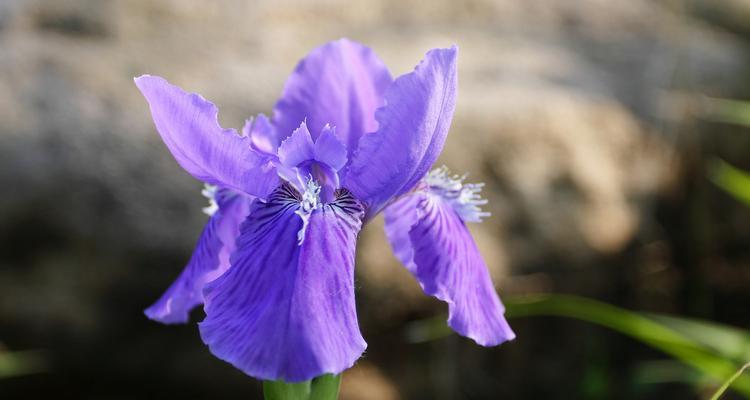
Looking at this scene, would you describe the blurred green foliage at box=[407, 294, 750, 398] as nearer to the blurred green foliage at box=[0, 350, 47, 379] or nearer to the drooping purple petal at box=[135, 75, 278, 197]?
the drooping purple petal at box=[135, 75, 278, 197]

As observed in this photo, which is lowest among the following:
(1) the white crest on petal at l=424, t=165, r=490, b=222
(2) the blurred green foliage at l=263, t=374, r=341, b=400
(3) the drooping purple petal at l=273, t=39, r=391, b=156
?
(2) the blurred green foliage at l=263, t=374, r=341, b=400

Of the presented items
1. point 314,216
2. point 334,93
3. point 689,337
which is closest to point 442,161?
point 689,337

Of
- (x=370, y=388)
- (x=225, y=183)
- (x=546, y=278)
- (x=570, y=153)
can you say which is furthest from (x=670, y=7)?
(x=225, y=183)

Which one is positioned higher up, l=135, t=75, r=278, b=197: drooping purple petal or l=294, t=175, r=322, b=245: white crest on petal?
l=135, t=75, r=278, b=197: drooping purple petal

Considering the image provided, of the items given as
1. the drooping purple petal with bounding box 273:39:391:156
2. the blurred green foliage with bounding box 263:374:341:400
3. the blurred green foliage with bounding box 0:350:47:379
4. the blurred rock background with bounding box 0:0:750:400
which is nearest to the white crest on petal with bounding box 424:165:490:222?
the drooping purple petal with bounding box 273:39:391:156

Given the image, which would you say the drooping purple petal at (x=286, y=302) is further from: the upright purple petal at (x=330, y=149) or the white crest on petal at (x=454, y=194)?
the white crest on petal at (x=454, y=194)

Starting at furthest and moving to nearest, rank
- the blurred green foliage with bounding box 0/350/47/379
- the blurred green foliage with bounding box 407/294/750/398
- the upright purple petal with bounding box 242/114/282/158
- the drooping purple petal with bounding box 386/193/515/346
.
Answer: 1. the blurred green foliage with bounding box 0/350/47/379
2. the blurred green foliage with bounding box 407/294/750/398
3. the upright purple petal with bounding box 242/114/282/158
4. the drooping purple petal with bounding box 386/193/515/346

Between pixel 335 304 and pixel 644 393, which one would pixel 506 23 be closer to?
pixel 644 393
